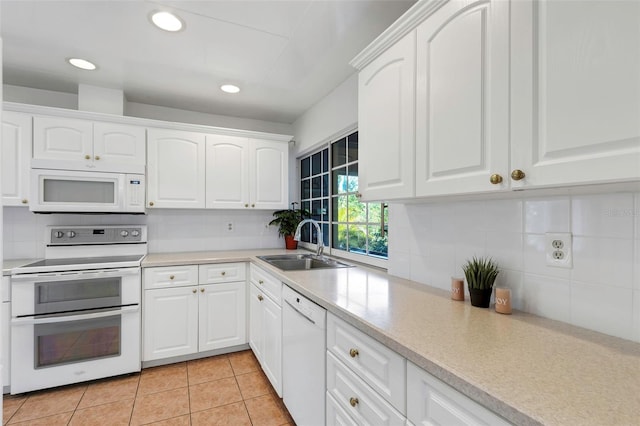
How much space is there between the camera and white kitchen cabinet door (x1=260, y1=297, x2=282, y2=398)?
196 centimetres

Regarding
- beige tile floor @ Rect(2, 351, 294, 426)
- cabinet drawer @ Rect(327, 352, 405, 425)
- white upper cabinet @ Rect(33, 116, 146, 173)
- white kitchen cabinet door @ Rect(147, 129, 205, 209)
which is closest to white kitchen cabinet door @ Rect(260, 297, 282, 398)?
beige tile floor @ Rect(2, 351, 294, 426)

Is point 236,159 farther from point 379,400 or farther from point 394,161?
point 379,400

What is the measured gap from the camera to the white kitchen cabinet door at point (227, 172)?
2.97 meters

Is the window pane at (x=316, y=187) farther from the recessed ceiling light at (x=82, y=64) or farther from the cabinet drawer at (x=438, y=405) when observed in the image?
the cabinet drawer at (x=438, y=405)

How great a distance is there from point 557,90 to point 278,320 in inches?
69.7

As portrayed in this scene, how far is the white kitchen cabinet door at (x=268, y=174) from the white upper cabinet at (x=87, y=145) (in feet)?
3.21

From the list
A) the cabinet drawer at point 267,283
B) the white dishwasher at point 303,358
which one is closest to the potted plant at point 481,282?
the white dishwasher at point 303,358

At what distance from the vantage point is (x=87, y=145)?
2.51 metres

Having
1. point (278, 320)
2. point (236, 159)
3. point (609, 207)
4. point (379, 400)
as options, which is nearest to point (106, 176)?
point (236, 159)

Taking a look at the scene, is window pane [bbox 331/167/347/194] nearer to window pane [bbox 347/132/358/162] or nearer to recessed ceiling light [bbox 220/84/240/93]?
window pane [bbox 347/132/358/162]

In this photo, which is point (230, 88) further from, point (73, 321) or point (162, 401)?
point (162, 401)

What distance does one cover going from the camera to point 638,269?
0.90 m

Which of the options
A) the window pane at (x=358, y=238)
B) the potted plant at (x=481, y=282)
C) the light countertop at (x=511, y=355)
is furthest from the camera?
the window pane at (x=358, y=238)

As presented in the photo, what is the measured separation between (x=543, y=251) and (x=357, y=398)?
87cm
